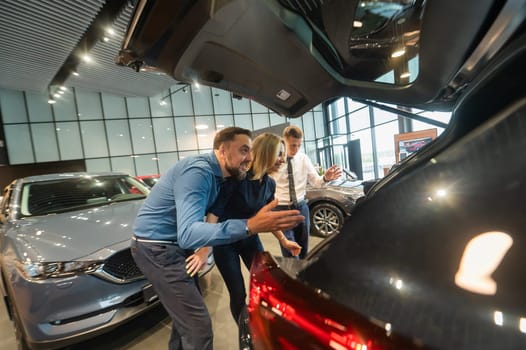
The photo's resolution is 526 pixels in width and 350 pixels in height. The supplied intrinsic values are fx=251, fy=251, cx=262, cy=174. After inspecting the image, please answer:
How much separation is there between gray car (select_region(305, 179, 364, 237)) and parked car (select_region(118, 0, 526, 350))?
A: 125 inches

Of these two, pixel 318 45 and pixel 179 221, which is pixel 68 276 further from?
pixel 318 45

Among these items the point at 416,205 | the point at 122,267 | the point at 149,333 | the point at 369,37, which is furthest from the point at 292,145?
the point at 149,333

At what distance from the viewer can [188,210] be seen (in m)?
1.14

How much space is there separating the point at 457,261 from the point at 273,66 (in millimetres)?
951

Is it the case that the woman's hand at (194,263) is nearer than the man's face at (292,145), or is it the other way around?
the woman's hand at (194,263)

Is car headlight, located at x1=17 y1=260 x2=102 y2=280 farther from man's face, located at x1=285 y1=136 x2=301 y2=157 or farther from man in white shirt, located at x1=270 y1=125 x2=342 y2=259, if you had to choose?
man's face, located at x1=285 y1=136 x2=301 y2=157

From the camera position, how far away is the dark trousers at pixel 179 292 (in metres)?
1.35

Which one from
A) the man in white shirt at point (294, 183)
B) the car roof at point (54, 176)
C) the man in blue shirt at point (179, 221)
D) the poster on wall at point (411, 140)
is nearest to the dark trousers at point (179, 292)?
the man in blue shirt at point (179, 221)

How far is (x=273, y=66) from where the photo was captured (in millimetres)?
1105

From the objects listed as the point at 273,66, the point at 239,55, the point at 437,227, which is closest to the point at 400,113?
the point at 273,66

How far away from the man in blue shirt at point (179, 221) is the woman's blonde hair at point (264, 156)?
30 cm

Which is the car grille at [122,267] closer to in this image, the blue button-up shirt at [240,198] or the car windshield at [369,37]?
the blue button-up shirt at [240,198]

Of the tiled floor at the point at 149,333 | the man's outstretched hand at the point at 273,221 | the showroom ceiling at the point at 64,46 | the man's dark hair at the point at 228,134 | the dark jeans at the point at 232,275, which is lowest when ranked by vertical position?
the tiled floor at the point at 149,333

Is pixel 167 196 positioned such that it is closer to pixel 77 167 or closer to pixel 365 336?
pixel 365 336
